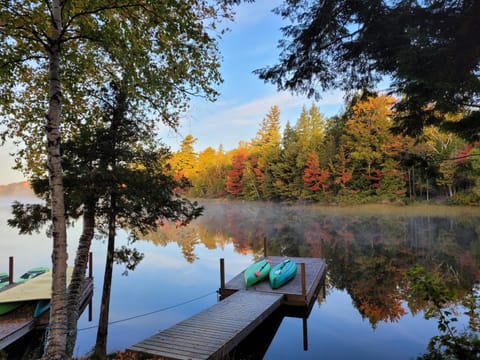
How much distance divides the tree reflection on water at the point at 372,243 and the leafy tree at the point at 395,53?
6.60 m

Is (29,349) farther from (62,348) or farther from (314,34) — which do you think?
(314,34)

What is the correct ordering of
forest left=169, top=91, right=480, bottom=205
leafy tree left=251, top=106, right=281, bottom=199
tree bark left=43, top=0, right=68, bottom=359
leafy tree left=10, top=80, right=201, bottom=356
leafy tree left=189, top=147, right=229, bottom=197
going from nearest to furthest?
tree bark left=43, top=0, right=68, bottom=359 < leafy tree left=10, top=80, right=201, bottom=356 < forest left=169, top=91, right=480, bottom=205 < leafy tree left=251, top=106, right=281, bottom=199 < leafy tree left=189, top=147, right=229, bottom=197

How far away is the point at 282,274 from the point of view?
31.2 feet

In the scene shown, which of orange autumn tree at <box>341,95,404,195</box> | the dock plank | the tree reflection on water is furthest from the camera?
orange autumn tree at <box>341,95,404,195</box>

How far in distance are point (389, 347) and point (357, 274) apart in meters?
5.26

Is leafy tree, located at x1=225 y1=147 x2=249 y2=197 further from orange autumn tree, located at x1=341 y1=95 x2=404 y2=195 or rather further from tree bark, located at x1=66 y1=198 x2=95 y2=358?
tree bark, located at x1=66 y1=198 x2=95 y2=358

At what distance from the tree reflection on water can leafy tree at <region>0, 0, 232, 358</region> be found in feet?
26.0

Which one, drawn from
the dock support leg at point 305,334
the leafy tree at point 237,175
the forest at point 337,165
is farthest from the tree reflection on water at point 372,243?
the leafy tree at point 237,175

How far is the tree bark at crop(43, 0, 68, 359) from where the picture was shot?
11.2 feet

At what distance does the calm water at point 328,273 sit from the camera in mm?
7531

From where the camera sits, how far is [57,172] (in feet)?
11.5

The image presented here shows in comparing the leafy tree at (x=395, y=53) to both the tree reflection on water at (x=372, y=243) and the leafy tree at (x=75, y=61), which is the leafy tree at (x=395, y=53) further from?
the tree reflection on water at (x=372, y=243)

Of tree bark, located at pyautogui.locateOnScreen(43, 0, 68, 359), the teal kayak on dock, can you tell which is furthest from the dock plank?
tree bark, located at pyautogui.locateOnScreen(43, 0, 68, 359)

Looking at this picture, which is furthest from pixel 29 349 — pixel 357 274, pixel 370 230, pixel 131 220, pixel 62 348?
pixel 370 230
